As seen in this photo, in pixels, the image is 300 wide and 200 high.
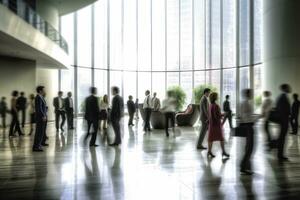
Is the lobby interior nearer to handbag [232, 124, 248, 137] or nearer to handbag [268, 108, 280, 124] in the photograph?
handbag [232, 124, 248, 137]

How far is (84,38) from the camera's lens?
2555 cm

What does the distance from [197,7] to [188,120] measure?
16.5 metres

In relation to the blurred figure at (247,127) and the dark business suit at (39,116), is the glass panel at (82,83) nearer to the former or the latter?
the dark business suit at (39,116)

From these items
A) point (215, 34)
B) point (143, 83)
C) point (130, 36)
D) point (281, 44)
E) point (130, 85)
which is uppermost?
point (130, 36)

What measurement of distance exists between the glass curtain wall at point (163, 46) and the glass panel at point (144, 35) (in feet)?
0.31

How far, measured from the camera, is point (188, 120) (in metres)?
16.3

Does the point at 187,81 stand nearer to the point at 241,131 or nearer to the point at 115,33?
the point at 115,33

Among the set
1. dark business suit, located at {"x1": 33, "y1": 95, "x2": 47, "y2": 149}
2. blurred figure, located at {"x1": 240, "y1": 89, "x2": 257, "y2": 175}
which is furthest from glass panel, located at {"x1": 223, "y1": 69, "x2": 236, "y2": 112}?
blurred figure, located at {"x1": 240, "y1": 89, "x2": 257, "y2": 175}

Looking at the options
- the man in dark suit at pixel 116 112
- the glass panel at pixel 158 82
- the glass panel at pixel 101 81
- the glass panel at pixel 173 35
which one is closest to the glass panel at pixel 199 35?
the glass panel at pixel 173 35

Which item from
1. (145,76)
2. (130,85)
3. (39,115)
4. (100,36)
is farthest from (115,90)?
(145,76)

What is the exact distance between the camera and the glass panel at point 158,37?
100 ft

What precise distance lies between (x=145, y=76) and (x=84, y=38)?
7387 millimetres

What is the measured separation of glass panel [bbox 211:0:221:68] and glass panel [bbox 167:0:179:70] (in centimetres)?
364

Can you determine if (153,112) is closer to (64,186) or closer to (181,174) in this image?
(181,174)
